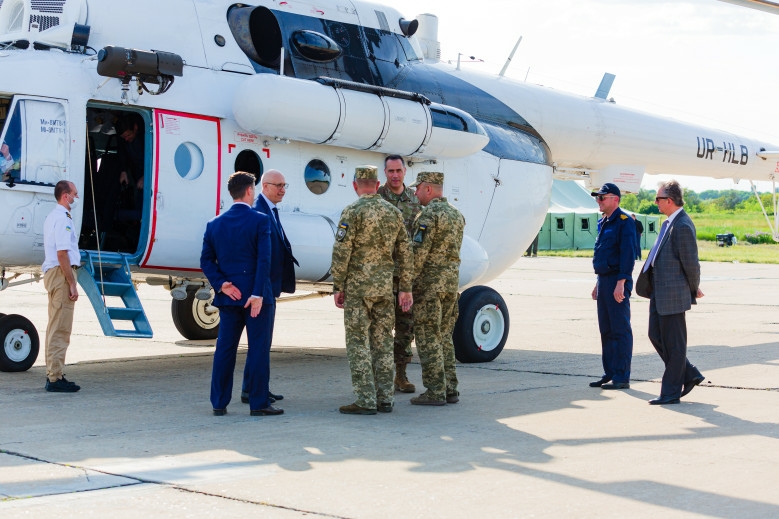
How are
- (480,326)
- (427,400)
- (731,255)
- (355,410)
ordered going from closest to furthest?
(355,410) → (427,400) → (480,326) → (731,255)

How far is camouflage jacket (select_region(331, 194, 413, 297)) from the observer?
810 centimetres

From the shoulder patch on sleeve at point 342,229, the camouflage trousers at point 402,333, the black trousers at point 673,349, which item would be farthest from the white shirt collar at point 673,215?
the shoulder patch on sleeve at point 342,229

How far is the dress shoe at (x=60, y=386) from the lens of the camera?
8.86 m

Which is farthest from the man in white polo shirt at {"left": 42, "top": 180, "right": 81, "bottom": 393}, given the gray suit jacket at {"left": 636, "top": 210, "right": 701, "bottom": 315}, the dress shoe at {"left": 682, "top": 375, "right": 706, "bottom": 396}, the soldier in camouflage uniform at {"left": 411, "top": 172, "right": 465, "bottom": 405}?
the dress shoe at {"left": 682, "top": 375, "right": 706, "bottom": 396}

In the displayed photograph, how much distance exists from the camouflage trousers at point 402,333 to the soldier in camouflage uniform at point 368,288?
587mm

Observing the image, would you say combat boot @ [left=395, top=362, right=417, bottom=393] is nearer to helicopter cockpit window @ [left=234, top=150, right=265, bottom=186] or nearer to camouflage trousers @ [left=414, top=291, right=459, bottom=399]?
camouflage trousers @ [left=414, top=291, right=459, bottom=399]

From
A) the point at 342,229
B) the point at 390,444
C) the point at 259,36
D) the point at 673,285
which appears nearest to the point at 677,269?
the point at 673,285

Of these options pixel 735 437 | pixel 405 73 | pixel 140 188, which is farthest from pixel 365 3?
pixel 735 437

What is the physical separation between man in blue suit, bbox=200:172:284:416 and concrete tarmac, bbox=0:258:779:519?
29 cm

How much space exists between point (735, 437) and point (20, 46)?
730cm

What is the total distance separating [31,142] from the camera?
367 inches

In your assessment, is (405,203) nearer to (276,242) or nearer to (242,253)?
(276,242)

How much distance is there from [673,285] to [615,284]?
1.16 metres

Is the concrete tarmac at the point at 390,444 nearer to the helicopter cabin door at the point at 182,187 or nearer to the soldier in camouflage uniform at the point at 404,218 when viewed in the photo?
the soldier in camouflage uniform at the point at 404,218
